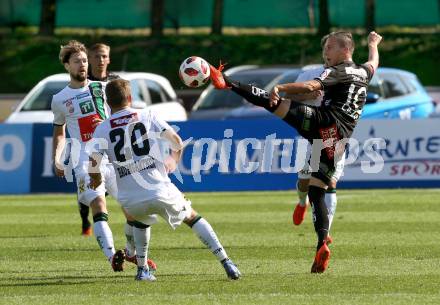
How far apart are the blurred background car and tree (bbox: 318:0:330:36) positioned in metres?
17.6

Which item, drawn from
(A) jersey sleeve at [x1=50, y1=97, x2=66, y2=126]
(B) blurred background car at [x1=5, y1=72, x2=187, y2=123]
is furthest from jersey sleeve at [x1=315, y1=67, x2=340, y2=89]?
(B) blurred background car at [x1=5, y1=72, x2=187, y2=123]

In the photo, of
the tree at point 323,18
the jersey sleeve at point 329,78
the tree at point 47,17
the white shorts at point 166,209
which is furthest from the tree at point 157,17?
the white shorts at point 166,209

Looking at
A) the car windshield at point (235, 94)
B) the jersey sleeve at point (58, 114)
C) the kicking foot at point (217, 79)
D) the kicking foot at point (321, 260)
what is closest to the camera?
the kicking foot at point (217, 79)

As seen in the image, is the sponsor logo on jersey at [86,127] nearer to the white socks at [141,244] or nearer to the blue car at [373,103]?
the white socks at [141,244]

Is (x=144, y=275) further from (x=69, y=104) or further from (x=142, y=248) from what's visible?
(x=69, y=104)

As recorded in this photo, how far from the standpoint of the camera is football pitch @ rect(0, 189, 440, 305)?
977 centimetres

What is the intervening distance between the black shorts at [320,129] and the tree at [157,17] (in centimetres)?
3253

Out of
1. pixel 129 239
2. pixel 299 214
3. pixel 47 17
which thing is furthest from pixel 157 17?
pixel 129 239

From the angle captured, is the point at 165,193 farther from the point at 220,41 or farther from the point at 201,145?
the point at 220,41

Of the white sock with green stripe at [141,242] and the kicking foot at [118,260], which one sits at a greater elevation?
the white sock with green stripe at [141,242]

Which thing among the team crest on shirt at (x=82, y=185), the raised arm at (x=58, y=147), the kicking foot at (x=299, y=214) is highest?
the raised arm at (x=58, y=147)

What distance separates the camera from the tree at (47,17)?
44.3 m

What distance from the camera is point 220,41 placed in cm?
4450

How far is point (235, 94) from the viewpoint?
25.3m
